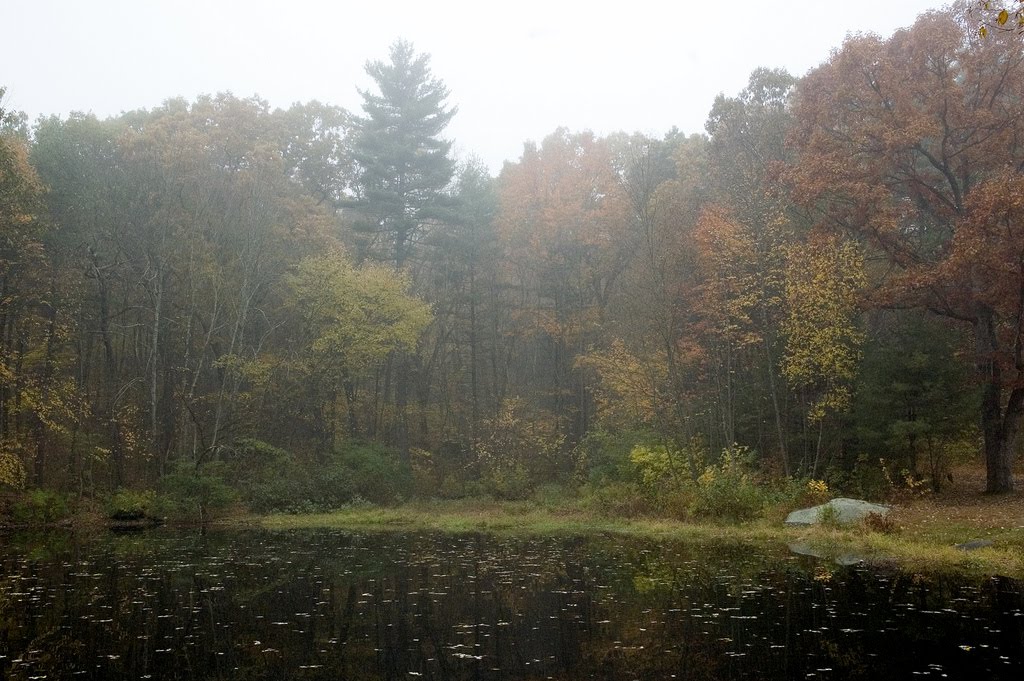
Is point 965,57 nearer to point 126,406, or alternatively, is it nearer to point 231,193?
point 231,193

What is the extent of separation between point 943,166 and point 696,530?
1334 centimetres

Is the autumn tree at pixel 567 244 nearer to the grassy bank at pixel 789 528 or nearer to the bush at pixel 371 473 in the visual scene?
the bush at pixel 371 473

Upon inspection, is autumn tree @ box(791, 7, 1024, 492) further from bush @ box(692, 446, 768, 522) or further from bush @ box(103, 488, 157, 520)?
bush @ box(103, 488, 157, 520)

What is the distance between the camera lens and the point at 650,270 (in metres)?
27.1

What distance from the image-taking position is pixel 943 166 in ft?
78.5

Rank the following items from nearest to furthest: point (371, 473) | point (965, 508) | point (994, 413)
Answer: point (965, 508) < point (994, 413) < point (371, 473)

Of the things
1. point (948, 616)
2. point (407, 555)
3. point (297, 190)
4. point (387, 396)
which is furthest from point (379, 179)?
point (948, 616)

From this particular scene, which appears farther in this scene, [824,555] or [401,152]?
[401,152]

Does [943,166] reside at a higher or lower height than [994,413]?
higher

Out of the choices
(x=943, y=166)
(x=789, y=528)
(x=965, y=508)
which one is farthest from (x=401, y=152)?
(x=965, y=508)

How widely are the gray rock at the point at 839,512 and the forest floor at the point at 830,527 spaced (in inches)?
15.1

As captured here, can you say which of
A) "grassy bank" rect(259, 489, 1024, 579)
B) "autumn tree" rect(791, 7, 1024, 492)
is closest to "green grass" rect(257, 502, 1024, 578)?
"grassy bank" rect(259, 489, 1024, 579)

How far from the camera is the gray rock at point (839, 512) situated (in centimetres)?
1948

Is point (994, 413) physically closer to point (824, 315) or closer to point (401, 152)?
point (824, 315)
